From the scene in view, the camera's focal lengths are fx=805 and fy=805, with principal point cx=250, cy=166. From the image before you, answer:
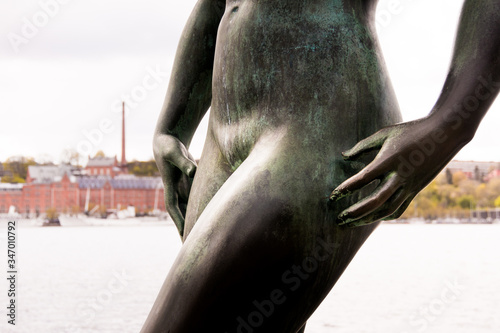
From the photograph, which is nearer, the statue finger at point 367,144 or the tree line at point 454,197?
the statue finger at point 367,144

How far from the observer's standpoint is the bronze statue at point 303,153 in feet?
7.56

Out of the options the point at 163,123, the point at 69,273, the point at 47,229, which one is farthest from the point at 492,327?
the point at 47,229

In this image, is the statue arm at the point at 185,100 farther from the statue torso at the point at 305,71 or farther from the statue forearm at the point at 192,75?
the statue torso at the point at 305,71

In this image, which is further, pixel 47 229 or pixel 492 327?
pixel 47 229

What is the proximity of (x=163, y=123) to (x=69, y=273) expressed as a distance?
34.1 meters

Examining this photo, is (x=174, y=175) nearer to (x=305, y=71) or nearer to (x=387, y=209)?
(x=305, y=71)

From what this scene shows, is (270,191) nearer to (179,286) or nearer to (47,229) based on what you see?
(179,286)

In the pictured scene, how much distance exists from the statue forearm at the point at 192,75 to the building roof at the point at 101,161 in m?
106

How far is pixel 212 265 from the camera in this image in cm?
234

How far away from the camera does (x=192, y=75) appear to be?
10.6ft

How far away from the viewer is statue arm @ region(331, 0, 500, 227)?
2.27 meters

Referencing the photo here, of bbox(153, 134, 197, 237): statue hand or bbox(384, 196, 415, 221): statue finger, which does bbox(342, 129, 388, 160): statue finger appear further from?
bbox(153, 134, 197, 237): statue hand

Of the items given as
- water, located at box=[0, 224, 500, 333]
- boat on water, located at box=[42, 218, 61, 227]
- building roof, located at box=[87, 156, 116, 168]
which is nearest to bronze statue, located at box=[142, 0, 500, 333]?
water, located at box=[0, 224, 500, 333]

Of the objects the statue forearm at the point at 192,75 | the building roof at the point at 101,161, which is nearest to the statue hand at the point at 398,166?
the statue forearm at the point at 192,75
